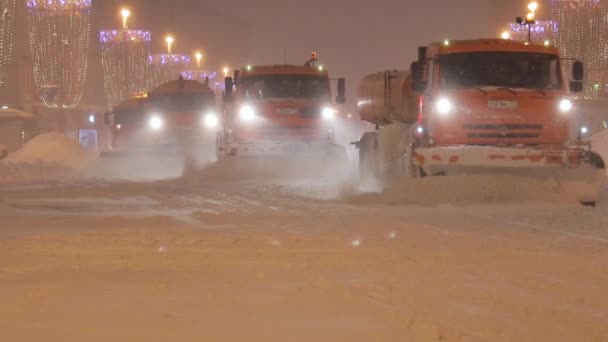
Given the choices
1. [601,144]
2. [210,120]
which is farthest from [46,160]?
[601,144]

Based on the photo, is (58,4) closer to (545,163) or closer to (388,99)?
(388,99)

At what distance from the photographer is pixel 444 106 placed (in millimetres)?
16781

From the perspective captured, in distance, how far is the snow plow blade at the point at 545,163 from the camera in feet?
52.4

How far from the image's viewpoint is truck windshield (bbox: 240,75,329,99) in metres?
24.3

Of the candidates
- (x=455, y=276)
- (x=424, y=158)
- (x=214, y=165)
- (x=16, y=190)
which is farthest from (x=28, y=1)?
(x=455, y=276)

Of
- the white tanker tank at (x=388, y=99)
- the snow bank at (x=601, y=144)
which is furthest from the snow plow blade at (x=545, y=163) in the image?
the snow bank at (x=601, y=144)

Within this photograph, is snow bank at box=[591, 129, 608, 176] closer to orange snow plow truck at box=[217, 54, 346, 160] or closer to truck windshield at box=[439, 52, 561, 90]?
orange snow plow truck at box=[217, 54, 346, 160]

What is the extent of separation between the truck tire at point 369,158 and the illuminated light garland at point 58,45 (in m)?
31.0

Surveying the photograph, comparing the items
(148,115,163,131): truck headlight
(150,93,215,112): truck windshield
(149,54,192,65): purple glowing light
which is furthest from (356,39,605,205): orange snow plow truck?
(149,54,192,65): purple glowing light

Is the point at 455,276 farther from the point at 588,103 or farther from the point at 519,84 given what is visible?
the point at 588,103

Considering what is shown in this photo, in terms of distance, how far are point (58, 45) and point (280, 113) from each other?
3191 centimetres

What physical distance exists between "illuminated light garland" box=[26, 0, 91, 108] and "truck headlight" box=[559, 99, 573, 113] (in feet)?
124

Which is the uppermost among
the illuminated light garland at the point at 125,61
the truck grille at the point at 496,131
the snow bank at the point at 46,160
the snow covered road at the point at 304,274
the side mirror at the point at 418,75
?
the illuminated light garland at the point at 125,61

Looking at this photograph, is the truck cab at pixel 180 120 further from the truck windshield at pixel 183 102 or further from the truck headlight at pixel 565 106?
the truck headlight at pixel 565 106
